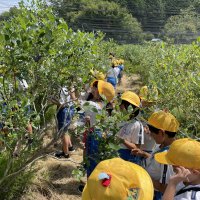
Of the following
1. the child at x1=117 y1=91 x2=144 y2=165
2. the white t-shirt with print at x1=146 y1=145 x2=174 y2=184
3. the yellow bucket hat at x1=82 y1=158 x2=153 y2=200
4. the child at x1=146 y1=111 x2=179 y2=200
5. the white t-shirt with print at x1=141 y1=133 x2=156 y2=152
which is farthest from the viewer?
the white t-shirt with print at x1=141 y1=133 x2=156 y2=152

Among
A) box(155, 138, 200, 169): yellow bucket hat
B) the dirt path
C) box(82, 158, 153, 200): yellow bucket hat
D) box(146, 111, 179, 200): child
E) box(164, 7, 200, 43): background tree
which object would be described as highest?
box(82, 158, 153, 200): yellow bucket hat

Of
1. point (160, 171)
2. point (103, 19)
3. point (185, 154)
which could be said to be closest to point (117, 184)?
point (185, 154)

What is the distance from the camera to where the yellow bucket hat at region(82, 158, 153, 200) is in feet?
5.17

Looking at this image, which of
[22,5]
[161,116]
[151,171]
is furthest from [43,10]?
[151,171]

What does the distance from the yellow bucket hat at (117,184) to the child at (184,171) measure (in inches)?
16.4

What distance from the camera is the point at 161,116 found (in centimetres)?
312

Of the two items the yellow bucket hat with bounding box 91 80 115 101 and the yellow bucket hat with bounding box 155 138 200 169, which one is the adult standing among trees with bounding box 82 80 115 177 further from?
the yellow bucket hat with bounding box 155 138 200 169

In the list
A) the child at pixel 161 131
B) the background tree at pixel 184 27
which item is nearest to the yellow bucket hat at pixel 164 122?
the child at pixel 161 131

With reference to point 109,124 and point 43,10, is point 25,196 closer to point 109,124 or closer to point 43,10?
point 109,124

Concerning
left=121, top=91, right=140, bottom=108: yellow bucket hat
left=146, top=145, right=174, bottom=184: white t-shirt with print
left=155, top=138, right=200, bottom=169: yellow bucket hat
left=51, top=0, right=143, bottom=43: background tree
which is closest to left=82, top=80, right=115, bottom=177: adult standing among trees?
left=121, top=91, right=140, bottom=108: yellow bucket hat

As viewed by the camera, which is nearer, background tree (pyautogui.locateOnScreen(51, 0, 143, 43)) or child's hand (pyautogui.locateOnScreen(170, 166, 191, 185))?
child's hand (pyautogui.locateOnScreen(170, 166, 191, 185))

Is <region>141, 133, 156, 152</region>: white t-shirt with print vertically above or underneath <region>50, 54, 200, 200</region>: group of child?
underneath

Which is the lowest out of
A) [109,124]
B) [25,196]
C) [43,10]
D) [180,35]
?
[180,35]

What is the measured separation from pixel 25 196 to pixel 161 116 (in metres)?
1.91
